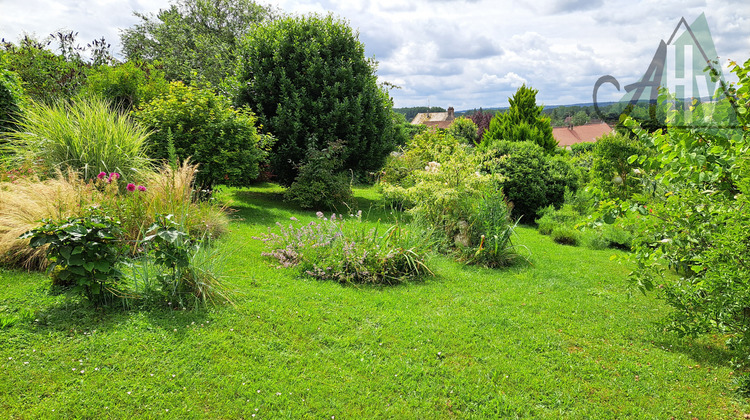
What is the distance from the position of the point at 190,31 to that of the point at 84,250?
21.9 meters

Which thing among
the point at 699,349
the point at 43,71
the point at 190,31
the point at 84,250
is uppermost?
the point at 190,31

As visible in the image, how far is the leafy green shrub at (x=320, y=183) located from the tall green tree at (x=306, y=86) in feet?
1.17

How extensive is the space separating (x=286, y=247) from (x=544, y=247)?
5.11 meters

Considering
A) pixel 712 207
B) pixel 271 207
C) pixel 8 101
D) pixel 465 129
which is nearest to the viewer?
pixel 712 207

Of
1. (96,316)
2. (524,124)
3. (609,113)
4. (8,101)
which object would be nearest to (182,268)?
(96,316)

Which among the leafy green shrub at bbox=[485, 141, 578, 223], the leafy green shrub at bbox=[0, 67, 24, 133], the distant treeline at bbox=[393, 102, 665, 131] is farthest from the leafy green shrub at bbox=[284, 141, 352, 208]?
the leafy green shrub at bbox=[0, 67, 24, 133]

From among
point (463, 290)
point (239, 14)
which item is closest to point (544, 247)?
point (463, 290)

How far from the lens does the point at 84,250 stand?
3.28 m

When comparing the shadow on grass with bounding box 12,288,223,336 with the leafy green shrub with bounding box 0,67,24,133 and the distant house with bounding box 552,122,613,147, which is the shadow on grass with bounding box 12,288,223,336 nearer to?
the leafy green shrub with bounding box 0,67,24,133

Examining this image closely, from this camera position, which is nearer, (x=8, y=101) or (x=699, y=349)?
(x=699, y=349)

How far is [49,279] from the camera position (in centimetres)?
386

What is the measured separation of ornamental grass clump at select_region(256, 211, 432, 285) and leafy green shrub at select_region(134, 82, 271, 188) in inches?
136

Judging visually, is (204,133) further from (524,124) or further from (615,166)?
(615,166)

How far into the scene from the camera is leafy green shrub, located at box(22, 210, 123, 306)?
3.20 m
